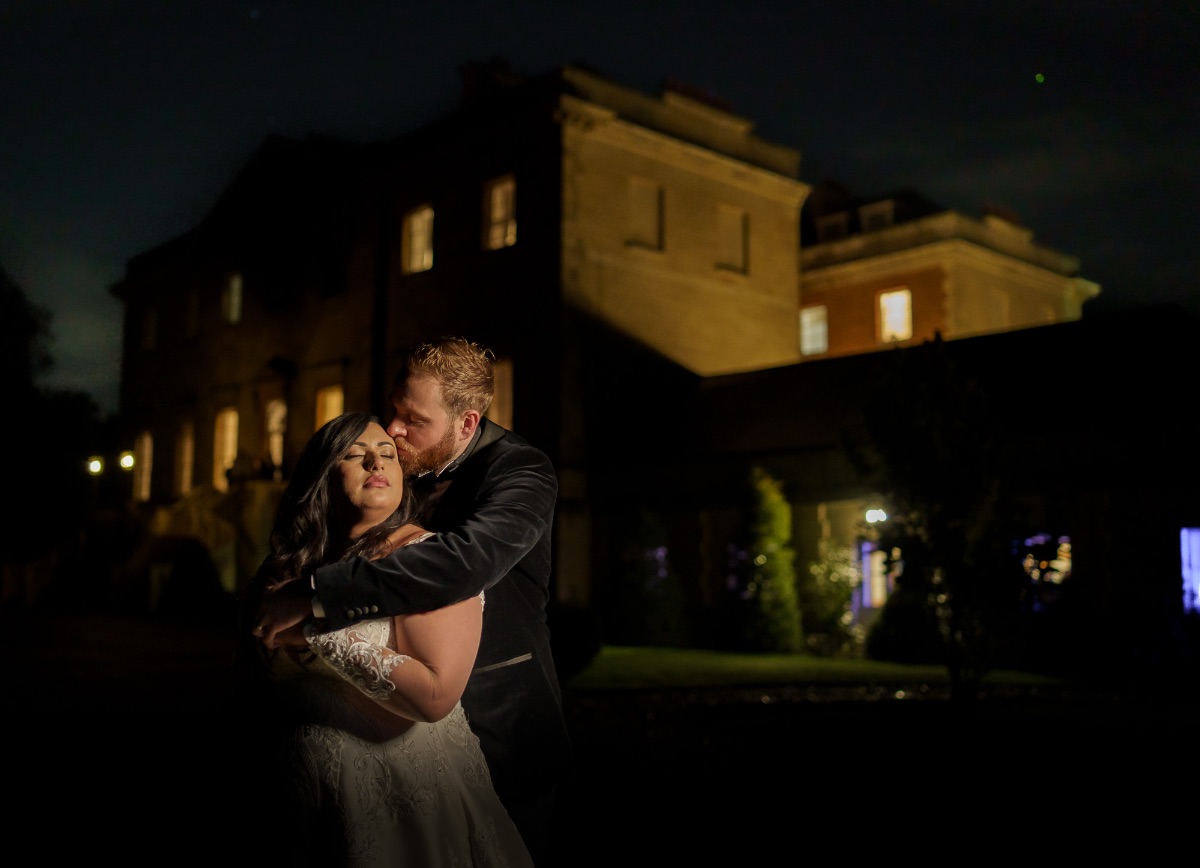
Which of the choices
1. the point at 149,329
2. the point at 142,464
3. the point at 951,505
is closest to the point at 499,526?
the point at 951,505

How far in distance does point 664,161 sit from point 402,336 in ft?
24.1

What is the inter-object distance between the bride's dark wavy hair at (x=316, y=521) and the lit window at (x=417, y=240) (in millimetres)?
24387

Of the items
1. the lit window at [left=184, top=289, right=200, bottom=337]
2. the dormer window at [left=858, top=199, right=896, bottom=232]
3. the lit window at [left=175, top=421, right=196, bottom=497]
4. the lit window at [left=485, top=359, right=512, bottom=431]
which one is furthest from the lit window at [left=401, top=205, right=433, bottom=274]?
the dormer window at [left=858, top=199, right=896, bottom=232]

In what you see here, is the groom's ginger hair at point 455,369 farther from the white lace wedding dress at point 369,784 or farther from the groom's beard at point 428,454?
the white lace wedding dress at point 369,784

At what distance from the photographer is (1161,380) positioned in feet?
59.3

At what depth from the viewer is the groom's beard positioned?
11.1 feet

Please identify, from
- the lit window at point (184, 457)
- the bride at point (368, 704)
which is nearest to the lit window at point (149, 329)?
the lit window at point (184, 457)

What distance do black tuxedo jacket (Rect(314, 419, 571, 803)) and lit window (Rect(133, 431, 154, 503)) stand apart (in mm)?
35314

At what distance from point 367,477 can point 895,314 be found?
2896cm

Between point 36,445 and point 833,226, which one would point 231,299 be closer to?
point 36,445

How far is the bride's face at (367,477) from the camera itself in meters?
3.04

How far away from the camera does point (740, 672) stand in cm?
1728

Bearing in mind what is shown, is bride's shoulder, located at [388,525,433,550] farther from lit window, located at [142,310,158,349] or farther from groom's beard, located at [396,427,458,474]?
lit window, located at [142,310,158,349]

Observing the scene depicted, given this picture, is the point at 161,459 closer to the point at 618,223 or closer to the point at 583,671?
the point at 618,223
